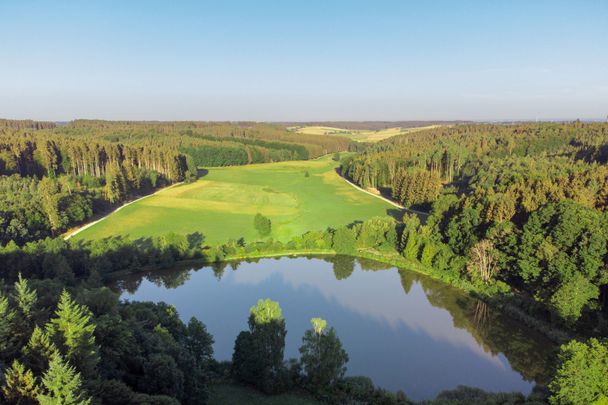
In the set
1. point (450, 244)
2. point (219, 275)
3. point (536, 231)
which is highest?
point (536, 231)

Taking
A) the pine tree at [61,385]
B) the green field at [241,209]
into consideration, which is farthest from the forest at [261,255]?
the green field at [241,209]

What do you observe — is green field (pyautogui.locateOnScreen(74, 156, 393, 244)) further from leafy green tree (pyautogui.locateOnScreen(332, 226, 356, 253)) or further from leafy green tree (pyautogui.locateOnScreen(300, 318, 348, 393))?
leafy green tree (pyautogui.locateOnScreen(300, 318, 348, 393))

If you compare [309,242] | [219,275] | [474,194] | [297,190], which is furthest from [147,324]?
[297,190]

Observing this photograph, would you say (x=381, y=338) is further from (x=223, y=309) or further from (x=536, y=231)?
(x=536, y=231)

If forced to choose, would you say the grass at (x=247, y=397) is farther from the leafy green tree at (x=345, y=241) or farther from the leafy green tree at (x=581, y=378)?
the leafy green tree at (x=345, y=241)

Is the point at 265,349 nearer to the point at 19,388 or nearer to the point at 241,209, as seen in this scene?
the point at 19,388

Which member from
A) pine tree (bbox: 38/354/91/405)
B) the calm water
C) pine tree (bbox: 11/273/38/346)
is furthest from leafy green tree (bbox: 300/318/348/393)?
pine tree (bbox: 11/273/38/346)
